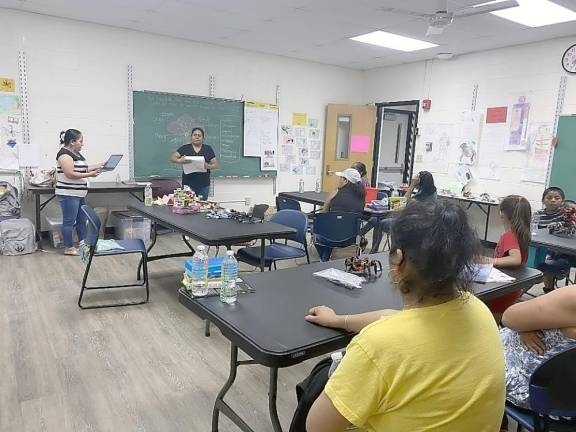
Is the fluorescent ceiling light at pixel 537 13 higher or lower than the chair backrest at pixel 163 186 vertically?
higher

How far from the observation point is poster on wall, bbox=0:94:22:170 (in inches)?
195

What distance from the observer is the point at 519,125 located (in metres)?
5.70

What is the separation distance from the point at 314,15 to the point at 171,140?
261 cm

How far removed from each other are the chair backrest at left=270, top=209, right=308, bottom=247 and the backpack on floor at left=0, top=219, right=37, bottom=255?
2.93 m

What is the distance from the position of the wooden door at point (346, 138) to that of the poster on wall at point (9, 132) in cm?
460

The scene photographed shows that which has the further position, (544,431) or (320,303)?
(320,303)

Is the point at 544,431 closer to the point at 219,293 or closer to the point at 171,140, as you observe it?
the point at 219,293

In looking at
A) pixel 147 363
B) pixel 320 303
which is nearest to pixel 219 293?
pixel 320 303

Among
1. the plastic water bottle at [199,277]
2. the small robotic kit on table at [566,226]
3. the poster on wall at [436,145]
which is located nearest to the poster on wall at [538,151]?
the poster on wall at [436,145]

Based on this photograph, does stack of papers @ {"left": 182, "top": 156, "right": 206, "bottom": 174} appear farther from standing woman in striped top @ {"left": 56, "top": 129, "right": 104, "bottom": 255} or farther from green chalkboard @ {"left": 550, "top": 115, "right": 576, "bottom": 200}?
green chalkboard @ {"left": 550, "top": 115, "right": 576, "bottom": 200}

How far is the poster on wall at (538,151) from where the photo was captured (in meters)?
5.42

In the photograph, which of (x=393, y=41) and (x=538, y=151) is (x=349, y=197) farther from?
(x=538, y=151)

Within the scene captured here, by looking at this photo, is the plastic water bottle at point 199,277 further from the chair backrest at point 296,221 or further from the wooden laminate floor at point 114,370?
the chair backrest at point 296,221

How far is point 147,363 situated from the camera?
2.59 meters
